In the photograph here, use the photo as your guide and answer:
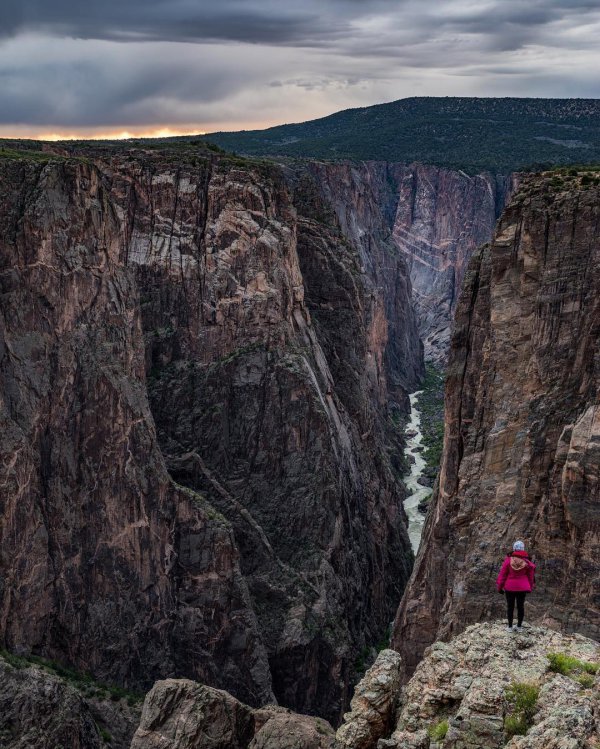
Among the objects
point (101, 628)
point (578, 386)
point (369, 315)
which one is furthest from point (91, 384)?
point (369, 315)

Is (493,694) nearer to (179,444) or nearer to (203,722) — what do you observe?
(203,722)

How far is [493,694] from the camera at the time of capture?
23922 millimetres

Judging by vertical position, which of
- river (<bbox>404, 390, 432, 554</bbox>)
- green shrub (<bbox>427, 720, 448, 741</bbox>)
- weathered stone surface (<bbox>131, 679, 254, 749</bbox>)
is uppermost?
green shrub (<bbox>427, 720, 448, 741</bbox>)

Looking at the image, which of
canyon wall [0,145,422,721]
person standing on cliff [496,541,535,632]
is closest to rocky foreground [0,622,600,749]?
person standing on cliff [496,541,535,632]

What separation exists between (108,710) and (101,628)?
6421 mm

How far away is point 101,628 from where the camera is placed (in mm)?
61219

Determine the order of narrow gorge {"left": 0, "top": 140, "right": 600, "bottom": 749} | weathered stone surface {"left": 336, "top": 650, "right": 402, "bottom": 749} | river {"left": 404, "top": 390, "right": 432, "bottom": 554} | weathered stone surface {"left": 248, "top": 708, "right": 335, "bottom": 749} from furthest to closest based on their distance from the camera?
river {"left": 404, "top": 390, "right": 432, "bottom": 554} < narrow gorge {"left": 0, "top": 140, "right": 600, "bottom": 749} < weathered stone surface {"left": 248, "top": 708, "right": 335, "bottom": 749} < weathered stone surface {"left": 336, "top": 650, "right": 402, "bottom": 749}

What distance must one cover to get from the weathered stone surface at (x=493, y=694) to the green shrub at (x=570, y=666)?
0.78ft

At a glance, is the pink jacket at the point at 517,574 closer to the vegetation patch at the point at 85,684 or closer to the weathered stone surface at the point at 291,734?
the weathered stone surface at the point at 291,734

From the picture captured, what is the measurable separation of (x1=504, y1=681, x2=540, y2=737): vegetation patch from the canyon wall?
126 feet

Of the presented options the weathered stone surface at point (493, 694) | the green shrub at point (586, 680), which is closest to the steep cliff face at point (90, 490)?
the weathered stone surface at point (493, 694)

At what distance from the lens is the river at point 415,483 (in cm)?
10011

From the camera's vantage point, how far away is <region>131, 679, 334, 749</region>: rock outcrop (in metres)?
38.4

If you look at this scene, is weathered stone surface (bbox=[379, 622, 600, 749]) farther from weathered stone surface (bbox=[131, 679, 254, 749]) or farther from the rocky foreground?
weathered stone surface (bbox=[131, 679, 254, 749])
